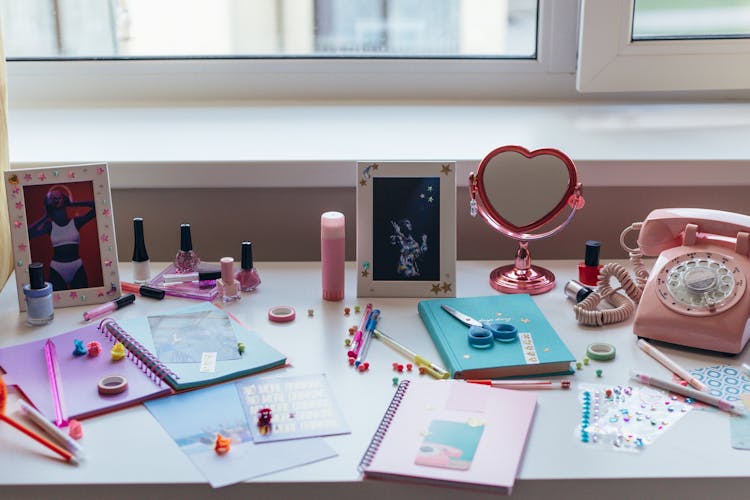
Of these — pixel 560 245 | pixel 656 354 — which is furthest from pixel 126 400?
pixel 560 245

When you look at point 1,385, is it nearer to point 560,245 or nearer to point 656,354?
point 656,354

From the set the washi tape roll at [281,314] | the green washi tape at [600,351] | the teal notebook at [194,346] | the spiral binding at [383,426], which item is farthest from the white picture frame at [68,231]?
the green washi tape at [600,351]

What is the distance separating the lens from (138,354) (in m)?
1.05

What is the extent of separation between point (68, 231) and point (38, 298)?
0.11 m

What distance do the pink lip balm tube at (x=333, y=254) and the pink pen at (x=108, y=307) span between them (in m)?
0.27

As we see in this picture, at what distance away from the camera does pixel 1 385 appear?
958 mm

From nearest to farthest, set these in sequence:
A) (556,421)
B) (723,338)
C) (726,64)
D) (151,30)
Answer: (556,421)
(723,338)
(726,64)
(151,30)

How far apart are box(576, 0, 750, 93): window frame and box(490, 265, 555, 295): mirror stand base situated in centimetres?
48

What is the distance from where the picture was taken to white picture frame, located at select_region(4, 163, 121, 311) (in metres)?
1.18

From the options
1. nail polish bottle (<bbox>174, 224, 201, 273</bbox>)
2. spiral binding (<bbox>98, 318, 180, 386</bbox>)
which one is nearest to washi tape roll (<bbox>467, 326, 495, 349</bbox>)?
spiral binding (<bbox>98, 318, 180, 386</bbox>)

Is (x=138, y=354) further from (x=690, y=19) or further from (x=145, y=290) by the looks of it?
(x=690, y=19)

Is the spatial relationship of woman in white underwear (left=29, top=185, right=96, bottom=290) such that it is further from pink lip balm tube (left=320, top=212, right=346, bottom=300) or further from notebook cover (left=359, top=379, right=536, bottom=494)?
notebook cover (left=359, top=379, right=536, bottom=494)

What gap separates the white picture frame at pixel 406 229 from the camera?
48.6 inches

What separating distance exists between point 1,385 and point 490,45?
3.65 feet
